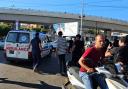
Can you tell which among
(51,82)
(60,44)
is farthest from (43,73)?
(51,82)

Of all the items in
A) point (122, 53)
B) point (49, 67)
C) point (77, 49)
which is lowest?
point (49, 67)

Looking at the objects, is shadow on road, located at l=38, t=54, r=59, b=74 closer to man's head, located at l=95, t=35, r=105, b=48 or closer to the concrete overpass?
man's head, located at l=95, t=35, r=105, b=48

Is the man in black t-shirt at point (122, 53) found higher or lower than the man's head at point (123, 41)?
lower

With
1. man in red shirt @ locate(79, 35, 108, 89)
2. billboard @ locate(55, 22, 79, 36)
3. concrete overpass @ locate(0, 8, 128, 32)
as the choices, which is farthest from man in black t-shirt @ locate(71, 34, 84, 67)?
concrete overpass @ locate(0, 8, 128, 32)

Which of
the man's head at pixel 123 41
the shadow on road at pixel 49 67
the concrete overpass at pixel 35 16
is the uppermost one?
the concrete overpass at pixel 35 16

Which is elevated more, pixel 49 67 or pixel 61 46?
pixel 61 46

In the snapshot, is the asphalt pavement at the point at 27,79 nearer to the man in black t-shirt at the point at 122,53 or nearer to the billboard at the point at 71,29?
the man in black t-shirt at the point at 122,53

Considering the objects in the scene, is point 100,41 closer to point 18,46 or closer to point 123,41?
point 123,41

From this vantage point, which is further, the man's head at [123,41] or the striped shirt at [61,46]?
the striped shirt at [61,46]

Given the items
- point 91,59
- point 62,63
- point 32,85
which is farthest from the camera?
point 62,63

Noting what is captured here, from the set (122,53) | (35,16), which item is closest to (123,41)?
(122,53)

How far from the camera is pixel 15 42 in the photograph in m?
17.7

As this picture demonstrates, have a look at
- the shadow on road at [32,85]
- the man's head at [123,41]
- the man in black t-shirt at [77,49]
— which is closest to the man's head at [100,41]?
the man's head at [123,41]

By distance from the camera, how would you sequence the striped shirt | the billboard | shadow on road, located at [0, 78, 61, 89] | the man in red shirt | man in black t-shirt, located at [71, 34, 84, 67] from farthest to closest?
the billboard → the striped shirt → man in black t-shirt, located at [71, 34, 84, 67] → shadow on road, located at [0, 78, 61, 89] → the man in red shirt
